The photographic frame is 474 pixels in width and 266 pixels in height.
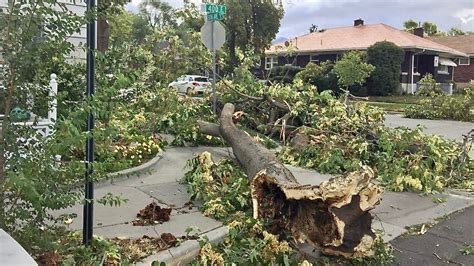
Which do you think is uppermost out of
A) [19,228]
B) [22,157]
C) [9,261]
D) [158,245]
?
[22,157]

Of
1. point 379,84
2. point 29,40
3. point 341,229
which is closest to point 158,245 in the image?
point 341,229

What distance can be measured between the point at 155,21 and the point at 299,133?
7094 centimetres

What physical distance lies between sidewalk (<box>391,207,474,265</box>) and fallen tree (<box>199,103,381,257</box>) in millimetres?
569

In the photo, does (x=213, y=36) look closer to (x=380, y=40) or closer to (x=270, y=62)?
(x=380, y=40)

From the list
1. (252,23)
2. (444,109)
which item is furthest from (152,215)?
(252,23)

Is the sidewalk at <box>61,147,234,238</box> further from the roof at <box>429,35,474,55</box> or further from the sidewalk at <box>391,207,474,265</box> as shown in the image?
the roof at <box>429,35,474,55</box>

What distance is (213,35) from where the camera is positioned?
10891 mm

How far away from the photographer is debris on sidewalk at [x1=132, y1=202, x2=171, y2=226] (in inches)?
193

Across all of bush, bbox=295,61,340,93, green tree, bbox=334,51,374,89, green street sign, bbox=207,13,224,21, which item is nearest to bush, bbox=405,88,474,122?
green tree, bbox=334,51,374,89

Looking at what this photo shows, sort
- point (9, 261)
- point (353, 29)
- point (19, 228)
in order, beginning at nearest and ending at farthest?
point (9, 261) < point (19, 228) < point (353, 29)

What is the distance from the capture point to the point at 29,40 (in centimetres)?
296

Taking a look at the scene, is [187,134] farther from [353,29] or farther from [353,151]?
[353,29]

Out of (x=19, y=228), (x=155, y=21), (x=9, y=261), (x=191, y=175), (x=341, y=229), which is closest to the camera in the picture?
(x=9, y=261)

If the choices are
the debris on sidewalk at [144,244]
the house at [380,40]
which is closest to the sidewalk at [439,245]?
the debris on sidewalk at [144,244]
